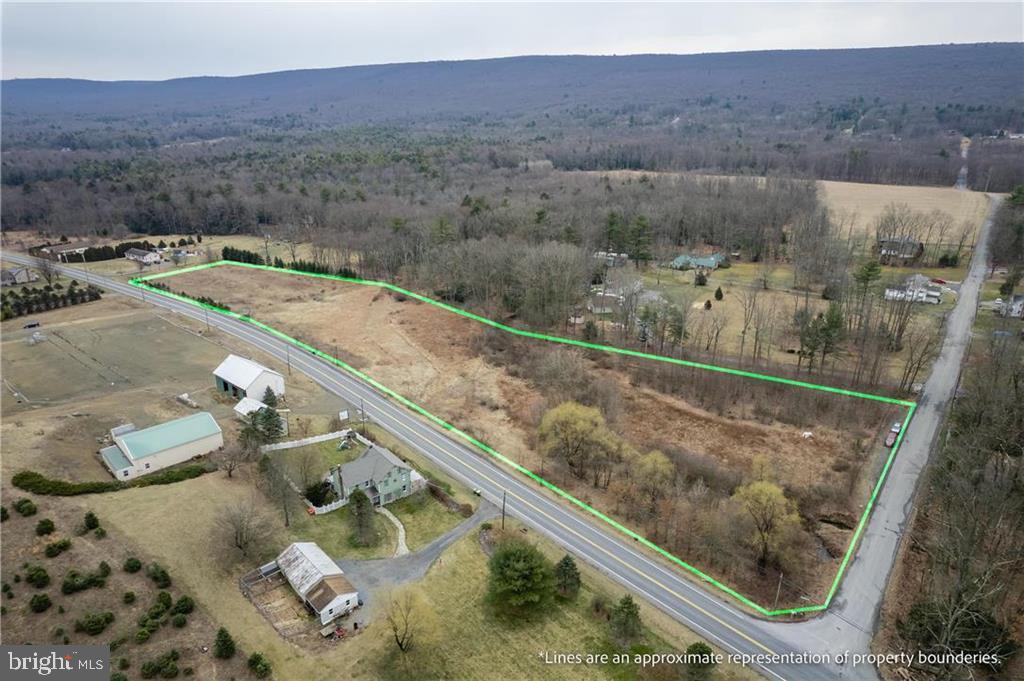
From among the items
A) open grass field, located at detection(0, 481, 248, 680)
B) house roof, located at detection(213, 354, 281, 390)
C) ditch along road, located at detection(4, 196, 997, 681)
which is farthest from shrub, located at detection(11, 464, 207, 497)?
ditch along road, located at detection(4, 196, 997, 681)

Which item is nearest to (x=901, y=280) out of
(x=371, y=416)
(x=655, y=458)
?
(x=655, y=458)

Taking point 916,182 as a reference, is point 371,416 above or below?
below

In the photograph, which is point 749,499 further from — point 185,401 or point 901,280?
point 901,280

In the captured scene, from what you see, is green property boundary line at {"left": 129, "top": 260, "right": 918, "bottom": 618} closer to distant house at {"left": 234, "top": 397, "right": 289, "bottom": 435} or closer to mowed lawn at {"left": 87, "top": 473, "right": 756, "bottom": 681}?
mowed lawn at {"left": 87, "top": 473, "right": 756, "bottom": 681}

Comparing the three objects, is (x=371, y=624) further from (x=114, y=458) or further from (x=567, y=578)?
(x=114, y=458)

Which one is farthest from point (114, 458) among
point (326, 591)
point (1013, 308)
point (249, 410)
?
point (1013, 308)
